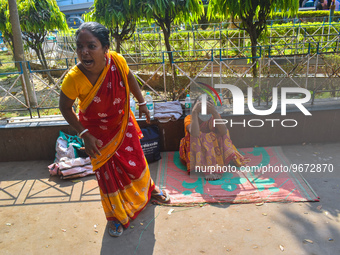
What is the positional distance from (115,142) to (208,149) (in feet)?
4.94

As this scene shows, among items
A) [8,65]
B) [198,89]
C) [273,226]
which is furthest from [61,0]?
[273,226]

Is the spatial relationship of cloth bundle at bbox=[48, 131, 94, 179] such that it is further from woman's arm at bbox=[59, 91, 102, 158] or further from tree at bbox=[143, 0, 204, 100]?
tree at bbox=[143, 0, 204, 100]

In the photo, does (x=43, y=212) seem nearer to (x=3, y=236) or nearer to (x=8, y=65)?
(x=3, y=236)

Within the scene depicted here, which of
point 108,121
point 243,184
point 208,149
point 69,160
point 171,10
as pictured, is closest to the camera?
point 108,121

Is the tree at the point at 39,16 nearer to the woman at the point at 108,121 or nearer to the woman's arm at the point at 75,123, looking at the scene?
the woman at the point at 108,121

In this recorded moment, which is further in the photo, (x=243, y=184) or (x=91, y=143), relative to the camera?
(x=243, y=184)

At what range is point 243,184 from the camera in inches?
151

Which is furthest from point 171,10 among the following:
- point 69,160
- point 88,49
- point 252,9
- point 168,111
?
point 88,49

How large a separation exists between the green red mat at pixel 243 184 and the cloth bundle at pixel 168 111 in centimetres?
67

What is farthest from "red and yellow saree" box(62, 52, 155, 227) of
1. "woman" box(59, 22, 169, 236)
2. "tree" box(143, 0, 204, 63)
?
"tree" box(143, 0, 204, 63)

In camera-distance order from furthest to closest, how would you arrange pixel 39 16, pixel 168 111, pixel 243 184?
pixel 39 16
pixel 168 111
pixel 243 184

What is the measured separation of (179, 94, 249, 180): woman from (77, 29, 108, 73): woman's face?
5.49 feet

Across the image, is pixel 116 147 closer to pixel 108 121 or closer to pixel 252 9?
pixel 108 121

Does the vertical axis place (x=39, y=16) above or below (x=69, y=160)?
above
